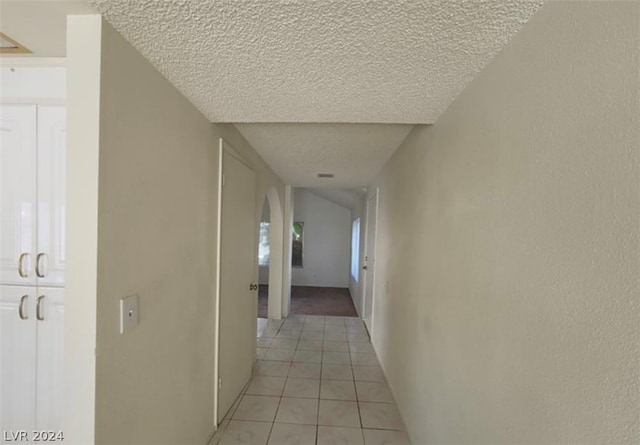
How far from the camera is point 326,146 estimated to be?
263 cm

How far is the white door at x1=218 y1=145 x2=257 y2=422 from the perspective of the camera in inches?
82.4

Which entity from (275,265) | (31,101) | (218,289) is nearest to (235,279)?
(218,289)

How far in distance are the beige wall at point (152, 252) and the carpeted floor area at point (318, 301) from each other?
3469mm

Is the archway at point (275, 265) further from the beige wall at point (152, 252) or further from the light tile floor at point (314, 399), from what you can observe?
the beige wall at point (152, 252)

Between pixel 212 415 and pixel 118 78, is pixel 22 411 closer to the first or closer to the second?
pixel 212 415

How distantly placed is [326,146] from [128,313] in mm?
2024

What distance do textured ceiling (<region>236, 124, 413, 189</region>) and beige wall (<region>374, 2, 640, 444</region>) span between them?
0.82 meters

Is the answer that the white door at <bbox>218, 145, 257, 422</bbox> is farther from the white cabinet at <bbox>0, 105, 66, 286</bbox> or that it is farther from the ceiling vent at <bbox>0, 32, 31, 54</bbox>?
the ceiling vent at <bbox>0, 32, 31, 54</bbox>

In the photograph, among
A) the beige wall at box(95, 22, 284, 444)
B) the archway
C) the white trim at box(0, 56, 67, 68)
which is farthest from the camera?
the archway

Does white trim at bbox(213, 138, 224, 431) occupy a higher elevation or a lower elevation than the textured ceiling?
lower

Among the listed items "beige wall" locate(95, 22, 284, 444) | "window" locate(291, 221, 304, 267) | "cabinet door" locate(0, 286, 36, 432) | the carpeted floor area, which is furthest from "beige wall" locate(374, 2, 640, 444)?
"window" locate(291, 221, 304, 267)

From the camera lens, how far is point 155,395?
→ 4.23 feet

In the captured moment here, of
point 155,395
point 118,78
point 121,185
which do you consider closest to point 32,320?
point 155,395

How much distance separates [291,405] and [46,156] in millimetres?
2386
